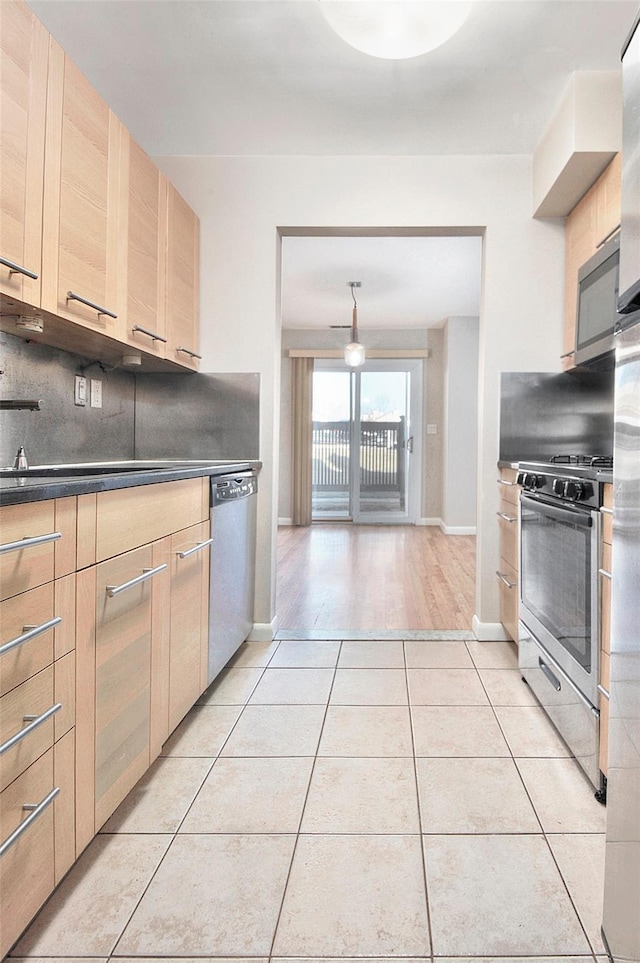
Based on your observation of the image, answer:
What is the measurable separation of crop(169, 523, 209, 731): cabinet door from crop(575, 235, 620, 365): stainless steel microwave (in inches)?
65.9

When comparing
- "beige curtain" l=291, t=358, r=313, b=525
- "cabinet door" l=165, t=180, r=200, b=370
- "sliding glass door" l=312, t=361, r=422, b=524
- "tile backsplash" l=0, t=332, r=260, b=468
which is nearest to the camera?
"tile backsplash" l=0, t=332, r=260, b=468

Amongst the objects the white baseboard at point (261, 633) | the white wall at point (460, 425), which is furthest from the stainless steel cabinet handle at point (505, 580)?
the white wall at point (460, 425)

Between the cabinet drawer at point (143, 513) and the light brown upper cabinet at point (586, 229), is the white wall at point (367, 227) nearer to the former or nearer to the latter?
the light brown upper cabinet at point (586, 229)

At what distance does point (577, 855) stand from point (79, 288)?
1.96 metres

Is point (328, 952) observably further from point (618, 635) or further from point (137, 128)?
point (137, 128)

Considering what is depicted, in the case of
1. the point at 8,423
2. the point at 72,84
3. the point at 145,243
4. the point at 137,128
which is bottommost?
the point at 8,423

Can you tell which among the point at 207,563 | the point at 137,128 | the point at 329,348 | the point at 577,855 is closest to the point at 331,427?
the point at 329,348

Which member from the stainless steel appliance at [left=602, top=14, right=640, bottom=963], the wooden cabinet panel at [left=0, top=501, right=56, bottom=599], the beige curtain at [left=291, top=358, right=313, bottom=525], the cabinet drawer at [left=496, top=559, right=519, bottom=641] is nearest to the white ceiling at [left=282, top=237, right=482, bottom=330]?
the beige curtain at [left=291, top=358, right=313, bottom=525]

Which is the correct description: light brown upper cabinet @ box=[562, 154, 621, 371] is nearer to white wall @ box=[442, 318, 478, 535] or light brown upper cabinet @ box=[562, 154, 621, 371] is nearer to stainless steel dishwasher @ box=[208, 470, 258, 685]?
stainless steel dishwasher @ box=[208, 470, 258, 685]

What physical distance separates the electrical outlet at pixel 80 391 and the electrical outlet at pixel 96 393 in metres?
0.07

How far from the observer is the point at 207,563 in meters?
2.09

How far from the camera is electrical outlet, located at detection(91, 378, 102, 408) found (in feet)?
8.44

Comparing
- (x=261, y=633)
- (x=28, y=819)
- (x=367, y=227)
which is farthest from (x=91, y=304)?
(x=261, y=633)

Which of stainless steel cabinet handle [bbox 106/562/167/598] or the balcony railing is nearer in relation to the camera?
stainless steel cabinet handle [bbox 106/562/167/598]
